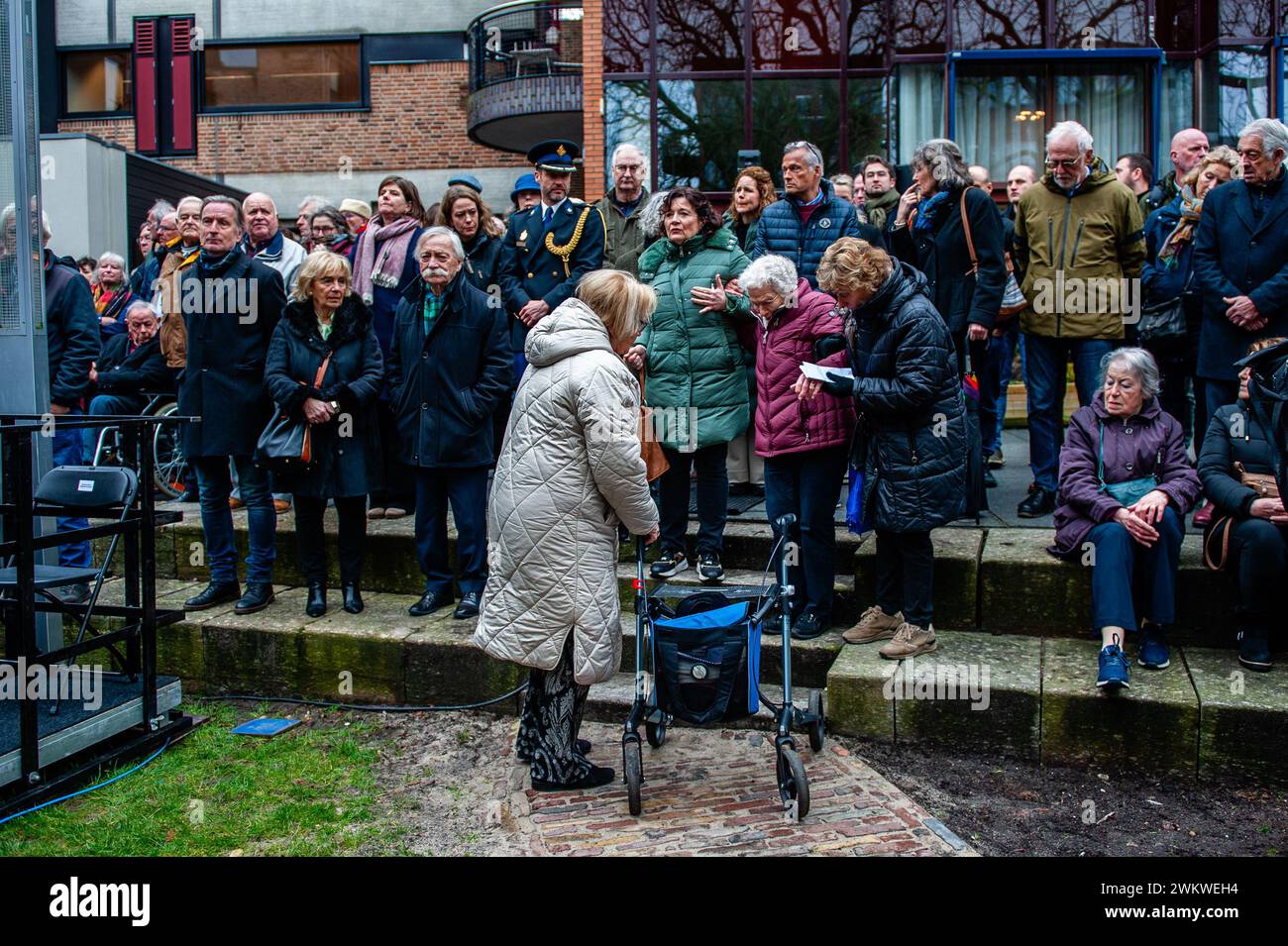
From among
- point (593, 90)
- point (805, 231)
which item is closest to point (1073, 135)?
point (805, 231)

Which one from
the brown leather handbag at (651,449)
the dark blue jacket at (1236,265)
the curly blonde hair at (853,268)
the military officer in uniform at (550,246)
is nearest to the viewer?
the curly blonde hair at (853,268)

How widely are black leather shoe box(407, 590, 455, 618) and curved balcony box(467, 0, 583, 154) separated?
A: 39.1 ft

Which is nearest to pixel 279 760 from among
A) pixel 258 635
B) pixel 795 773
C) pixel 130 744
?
pixel 130 744

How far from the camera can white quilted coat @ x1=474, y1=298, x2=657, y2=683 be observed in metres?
4.19

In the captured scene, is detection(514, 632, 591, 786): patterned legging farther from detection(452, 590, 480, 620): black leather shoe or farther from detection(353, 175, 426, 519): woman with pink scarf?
detection(353, 175, 426, 519): woman with pink scarf

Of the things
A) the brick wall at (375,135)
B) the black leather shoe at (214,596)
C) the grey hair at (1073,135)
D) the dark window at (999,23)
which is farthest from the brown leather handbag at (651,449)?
the brick wall at (375,135)

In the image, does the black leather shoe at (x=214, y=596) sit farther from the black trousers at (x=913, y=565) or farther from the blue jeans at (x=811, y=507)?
the black trousers at (x=913, y=565)

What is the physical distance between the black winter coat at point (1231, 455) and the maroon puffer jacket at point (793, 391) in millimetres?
1651

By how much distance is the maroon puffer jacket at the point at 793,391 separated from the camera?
17.8ft

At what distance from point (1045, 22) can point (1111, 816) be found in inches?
452

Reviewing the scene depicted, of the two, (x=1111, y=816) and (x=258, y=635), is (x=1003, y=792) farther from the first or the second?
(x=258, y=635)

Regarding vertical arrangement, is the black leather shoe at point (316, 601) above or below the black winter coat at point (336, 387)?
below

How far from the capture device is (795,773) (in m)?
4.09

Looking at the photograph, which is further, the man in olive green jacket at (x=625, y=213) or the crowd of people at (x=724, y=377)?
the man in olive green jacket at (x=625, y=213)
